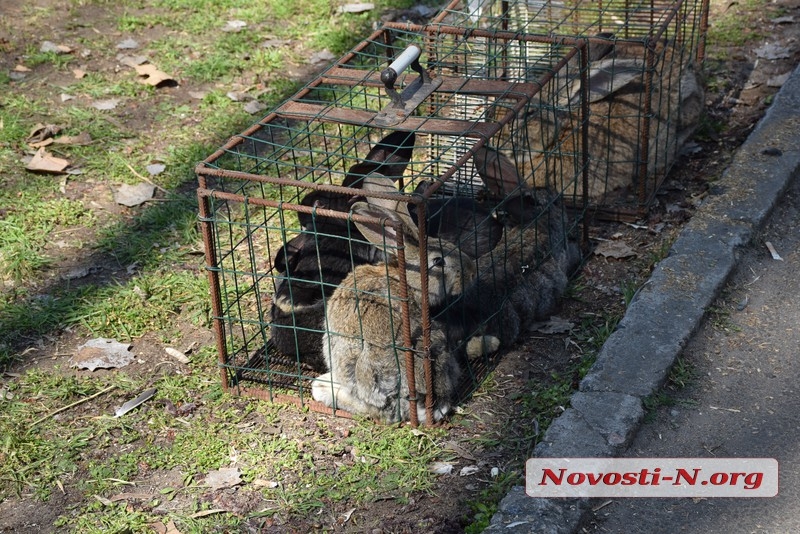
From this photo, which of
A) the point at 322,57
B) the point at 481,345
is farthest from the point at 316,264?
the point at 322,57

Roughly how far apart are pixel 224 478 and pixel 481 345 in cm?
128

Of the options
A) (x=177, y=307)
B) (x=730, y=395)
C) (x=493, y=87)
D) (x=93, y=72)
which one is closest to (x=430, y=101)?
(x=493, y=87)

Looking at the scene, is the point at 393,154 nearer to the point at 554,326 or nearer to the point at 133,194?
the point at 554,326

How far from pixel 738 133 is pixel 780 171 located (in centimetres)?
79

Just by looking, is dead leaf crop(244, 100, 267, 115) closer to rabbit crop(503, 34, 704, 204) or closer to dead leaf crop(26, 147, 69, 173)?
dead leaf crop(26, 147, 69, 173)

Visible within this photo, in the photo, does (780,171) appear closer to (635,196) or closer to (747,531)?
(635,196)

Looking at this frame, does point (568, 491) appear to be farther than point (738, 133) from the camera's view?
No

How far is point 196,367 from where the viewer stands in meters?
4.62

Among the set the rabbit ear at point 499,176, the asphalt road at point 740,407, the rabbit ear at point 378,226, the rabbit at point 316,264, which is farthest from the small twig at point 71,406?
the asphalt road at point 740,407

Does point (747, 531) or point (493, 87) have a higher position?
point (493, 87)

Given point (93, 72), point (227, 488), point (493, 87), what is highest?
point (493, 87)
